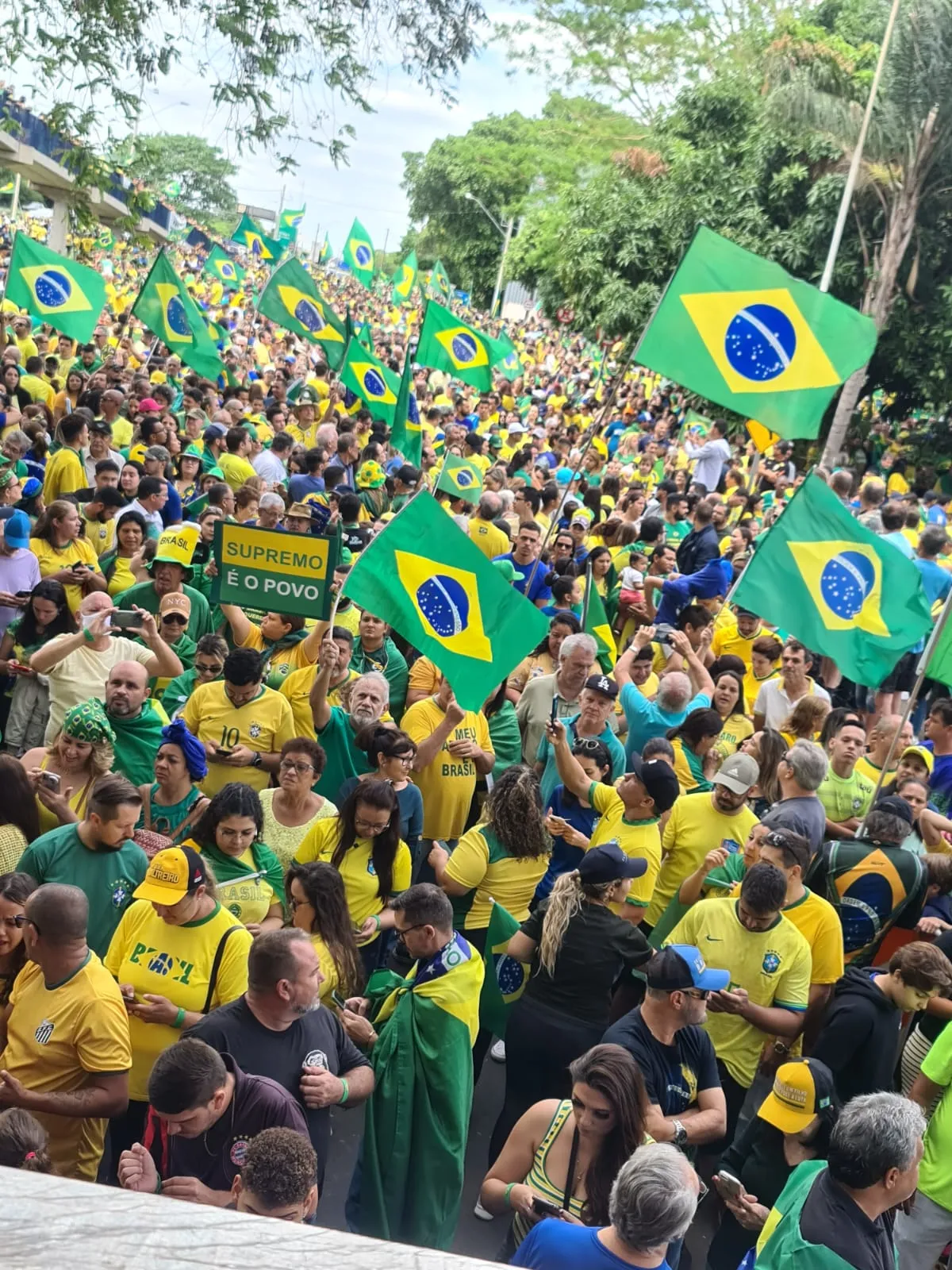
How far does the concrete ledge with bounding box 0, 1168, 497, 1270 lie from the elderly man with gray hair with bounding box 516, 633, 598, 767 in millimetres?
6125

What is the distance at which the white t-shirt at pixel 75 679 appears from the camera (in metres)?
6.41

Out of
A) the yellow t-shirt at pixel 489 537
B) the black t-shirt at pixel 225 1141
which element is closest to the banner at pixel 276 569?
the black t-shirt at pixel 225 1141

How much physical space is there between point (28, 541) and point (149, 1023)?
14.1ft

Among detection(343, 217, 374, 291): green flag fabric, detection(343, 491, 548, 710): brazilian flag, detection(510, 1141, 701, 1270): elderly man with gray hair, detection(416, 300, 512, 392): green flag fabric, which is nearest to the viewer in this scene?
detection(510, 1141, 701, 1270): elderly man with gray hair

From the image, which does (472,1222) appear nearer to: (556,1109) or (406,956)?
(406,956)

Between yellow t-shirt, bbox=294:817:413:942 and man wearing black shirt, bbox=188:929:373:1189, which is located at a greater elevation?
man wearing black shirt, bbox=188:929:373:1189

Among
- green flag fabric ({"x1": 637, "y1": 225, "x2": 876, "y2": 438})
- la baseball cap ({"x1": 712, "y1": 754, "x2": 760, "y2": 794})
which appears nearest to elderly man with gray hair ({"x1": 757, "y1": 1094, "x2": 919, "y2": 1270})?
la baseball cap ({"x1": 712, "y1": 754, "x2": 760, "y2": 794})

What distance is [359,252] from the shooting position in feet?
80.8

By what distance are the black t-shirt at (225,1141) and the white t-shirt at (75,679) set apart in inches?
128

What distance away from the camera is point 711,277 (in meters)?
7.54

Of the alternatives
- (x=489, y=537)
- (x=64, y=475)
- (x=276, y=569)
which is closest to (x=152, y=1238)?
(x=276, y=569)

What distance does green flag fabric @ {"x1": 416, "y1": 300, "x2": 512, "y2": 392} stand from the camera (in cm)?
1467

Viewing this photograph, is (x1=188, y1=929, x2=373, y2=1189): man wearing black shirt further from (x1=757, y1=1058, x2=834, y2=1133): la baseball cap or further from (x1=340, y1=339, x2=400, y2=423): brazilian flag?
(x1=340, y1=339, x2=400, y2=423): brazilian flag

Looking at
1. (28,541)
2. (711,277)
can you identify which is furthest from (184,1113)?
(711,277)
